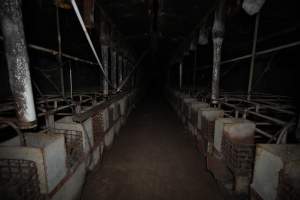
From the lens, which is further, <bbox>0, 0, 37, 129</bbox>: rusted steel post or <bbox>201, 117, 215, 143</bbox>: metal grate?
<bbox>201, 117, 215, 143</bbox>: metal grate

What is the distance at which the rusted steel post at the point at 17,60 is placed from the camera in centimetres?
149

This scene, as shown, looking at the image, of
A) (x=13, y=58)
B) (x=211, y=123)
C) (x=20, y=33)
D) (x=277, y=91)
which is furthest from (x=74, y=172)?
(x=277, y=91)

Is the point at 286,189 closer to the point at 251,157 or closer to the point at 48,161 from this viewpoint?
the point at 251,157

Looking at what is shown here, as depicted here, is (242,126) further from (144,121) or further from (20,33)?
(144,121)

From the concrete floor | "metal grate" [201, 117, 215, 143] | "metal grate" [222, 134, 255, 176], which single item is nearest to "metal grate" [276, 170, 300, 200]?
"metal grate" [222, 134, 255, 176]

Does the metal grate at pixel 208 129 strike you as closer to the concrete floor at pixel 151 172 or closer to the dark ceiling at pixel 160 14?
the concrete floor at pixel 151 172

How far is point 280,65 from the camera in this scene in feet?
25.3

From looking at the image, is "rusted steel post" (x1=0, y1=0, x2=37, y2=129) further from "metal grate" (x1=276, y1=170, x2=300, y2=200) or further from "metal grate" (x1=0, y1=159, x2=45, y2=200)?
"metal grate" (x1=276, y1=170, x2=300, y2=200)

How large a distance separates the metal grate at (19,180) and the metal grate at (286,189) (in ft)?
8.15

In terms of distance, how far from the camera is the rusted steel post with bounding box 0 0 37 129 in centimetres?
149

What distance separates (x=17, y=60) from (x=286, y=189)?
3.01 m

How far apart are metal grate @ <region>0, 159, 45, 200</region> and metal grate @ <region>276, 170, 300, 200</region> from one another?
248cm

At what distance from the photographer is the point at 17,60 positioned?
5.18ft

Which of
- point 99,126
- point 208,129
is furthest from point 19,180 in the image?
point 208,129
